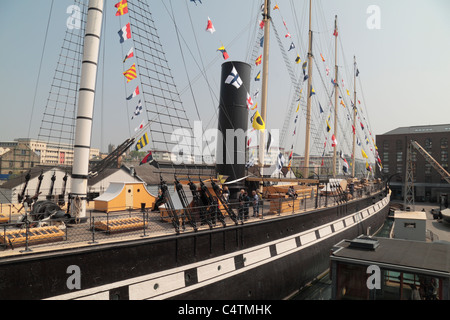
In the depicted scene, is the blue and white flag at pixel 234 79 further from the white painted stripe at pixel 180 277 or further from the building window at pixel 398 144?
the building window at pixel 398 144

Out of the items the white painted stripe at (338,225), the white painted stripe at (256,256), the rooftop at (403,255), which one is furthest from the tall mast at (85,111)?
the white painted stripe at (338,225)

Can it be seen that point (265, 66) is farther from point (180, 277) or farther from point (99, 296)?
point (99, 296)

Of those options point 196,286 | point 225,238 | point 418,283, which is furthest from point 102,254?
Result: point 418,283

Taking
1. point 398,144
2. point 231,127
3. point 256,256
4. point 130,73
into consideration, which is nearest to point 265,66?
point 231,127

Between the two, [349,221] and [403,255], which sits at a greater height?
[403,255]

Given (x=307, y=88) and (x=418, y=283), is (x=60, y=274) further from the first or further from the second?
(x=307, y=88)

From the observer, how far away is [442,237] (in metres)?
25.7

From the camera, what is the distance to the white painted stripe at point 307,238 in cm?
1250

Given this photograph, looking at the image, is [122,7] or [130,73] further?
[130,73]

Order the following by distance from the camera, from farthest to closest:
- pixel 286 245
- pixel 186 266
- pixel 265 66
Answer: pixel 265 66 → pixel 286 245 → pixel 186 266

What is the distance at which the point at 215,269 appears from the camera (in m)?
8.32

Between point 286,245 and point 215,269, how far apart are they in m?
4.14

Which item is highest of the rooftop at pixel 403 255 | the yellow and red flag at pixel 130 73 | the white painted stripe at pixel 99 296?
the yellow and red flag at pixel 130 73

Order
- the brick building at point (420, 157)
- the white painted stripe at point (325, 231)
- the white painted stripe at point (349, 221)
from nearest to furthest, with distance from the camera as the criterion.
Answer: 1. the white painted stripe at point (325, 231)
2. the white painted stripe at point (349, 221)
3. the brick building at point (420, 157)
